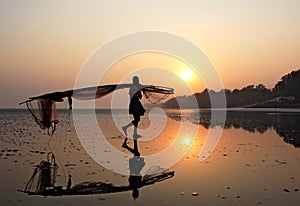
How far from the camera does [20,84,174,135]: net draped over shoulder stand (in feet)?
66.5

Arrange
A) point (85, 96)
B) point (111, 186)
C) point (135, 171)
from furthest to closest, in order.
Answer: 1. point (85, 96)
2. point (135, 171)
3. point (111, 186)

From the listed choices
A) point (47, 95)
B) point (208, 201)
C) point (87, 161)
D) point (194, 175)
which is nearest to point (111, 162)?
point (87, 161)

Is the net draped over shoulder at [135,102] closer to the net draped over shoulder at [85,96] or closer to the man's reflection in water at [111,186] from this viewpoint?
the net draped over shoulder at [85,96]

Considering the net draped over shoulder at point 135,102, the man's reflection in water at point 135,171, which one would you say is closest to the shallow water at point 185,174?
the man's reflection in water at point 135,171

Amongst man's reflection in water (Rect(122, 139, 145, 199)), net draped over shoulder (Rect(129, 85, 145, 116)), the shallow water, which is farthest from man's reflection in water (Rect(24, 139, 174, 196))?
net draped over shoulder (Rect(129, 85, 145, 116))

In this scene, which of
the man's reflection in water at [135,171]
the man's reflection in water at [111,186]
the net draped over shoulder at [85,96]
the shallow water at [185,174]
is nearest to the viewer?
the shallow water at [185,174]

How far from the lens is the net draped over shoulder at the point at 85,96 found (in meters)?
20.3

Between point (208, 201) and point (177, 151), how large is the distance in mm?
11126

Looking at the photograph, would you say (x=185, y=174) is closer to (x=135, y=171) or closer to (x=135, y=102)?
(x=135, y=171)

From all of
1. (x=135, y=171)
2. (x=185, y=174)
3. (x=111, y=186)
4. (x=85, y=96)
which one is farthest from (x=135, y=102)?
(x=111, y=186)

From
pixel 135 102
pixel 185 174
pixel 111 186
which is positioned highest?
pixel 135 102

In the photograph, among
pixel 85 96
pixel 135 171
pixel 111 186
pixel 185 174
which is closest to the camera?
pixel 111 186

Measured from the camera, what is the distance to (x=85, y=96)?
20734 millimetres

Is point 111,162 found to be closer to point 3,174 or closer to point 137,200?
point 3,174
